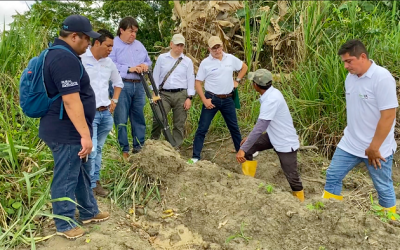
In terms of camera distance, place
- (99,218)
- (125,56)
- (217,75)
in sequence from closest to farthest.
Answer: (99,218)
(125,56)
(217,75)

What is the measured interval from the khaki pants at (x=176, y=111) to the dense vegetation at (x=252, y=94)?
Result: 0.50m

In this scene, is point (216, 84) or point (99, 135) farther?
point (216, 84)

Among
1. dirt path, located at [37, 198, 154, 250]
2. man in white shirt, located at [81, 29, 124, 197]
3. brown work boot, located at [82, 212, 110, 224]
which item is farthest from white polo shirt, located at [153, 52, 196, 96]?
brown work boot, located at [82, 212, 110, 224]

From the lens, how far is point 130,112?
5117mm

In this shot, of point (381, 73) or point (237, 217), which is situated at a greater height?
point (381, 73)

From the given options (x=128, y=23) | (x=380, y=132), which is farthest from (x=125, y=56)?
(x=380, y=132)

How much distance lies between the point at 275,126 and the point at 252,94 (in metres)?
2.42

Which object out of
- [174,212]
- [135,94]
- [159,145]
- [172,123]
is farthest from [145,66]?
[174,212]

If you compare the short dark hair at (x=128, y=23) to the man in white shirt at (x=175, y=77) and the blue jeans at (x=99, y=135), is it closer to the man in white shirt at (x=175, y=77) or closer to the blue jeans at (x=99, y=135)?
the man in white shirt at (x=175, y=77)

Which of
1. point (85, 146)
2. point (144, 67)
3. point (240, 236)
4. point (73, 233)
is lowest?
point (240, 236)

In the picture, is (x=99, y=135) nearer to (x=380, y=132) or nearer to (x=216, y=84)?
(x=216, y=84)

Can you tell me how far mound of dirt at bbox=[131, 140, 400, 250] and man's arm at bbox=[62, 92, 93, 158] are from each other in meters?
1.20

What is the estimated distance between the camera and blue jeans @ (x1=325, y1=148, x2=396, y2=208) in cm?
338

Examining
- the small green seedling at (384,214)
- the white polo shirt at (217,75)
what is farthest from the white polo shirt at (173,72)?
the small green seedling at (384,214)
